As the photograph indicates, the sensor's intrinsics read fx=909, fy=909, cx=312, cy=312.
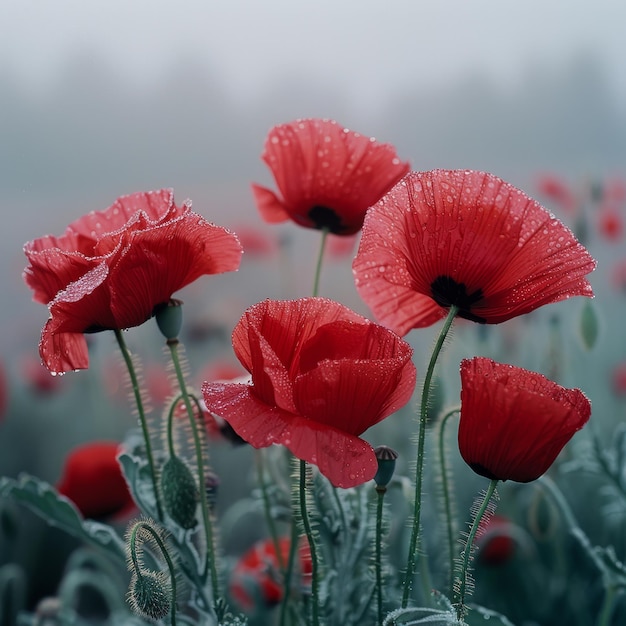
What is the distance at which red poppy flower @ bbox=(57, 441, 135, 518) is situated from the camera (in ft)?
2.78

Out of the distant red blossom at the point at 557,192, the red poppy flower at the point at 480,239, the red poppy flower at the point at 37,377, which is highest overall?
the distant red blossom at the point at 557,192

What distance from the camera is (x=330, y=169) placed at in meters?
0.60

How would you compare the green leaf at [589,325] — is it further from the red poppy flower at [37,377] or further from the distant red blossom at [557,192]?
the red poppy flower at [37,377]

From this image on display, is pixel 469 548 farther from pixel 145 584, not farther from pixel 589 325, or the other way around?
pixel 589 325

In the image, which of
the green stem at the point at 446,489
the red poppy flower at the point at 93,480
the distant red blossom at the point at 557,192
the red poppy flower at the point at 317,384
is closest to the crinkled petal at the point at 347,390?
the red poppy flower at the point at 317,384

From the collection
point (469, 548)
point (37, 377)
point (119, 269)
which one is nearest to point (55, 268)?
point (119, 269)

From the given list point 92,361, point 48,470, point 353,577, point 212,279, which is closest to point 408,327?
point 353,577

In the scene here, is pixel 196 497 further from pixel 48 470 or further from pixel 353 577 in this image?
pixel 48 470

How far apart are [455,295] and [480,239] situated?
36mm

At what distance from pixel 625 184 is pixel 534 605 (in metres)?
0.62

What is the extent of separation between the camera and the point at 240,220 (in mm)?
1429

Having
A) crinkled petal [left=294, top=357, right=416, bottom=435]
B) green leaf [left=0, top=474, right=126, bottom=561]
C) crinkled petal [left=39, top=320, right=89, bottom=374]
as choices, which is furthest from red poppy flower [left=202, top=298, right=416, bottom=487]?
green leaf [left=0, top=474, right=126, bottom=561]

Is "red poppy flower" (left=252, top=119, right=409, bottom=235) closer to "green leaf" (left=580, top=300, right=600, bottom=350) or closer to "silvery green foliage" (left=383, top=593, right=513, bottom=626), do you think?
→ "silvery green foliage" (left=383, top=593, right=513, bottom=626)

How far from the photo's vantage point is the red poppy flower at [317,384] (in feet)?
1.31
